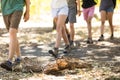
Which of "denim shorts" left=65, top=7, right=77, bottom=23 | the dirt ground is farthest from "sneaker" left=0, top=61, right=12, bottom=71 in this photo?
"denim shorts" left=65, top=7, right=77, bottom=23

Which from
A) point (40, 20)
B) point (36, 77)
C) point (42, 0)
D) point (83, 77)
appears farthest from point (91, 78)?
point (40, 20)

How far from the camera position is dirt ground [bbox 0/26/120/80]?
715 cm

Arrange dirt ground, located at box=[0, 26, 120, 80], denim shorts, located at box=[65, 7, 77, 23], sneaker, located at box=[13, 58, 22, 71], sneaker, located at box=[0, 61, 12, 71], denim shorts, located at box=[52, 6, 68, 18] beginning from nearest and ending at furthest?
dirt ground, located at box=[0, 26, 120, 80] → sneaker, located at box=[0, 61, 12, 71] → sneaker, located at box=[13, 58, 22, 71] → denim shorts, located at box=[52, 6, 68, 18] → denim shorts, located at box=[65, 7, 77, 23]

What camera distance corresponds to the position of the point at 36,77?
7094 mm

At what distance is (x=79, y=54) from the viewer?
32.7ft

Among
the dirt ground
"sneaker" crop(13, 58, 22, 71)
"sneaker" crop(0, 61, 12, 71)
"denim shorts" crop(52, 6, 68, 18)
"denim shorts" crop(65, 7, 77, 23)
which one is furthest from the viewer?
"denim shorts" crop(65, 7, 77, 23)

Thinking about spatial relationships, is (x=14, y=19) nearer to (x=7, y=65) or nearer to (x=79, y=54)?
(x=7, y=65)

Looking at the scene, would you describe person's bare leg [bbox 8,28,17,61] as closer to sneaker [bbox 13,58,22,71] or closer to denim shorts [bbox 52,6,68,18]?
sneaker [bbox 13,58,22,71]

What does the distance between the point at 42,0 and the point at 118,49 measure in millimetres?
7999

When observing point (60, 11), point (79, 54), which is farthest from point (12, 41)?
point (79, 54)

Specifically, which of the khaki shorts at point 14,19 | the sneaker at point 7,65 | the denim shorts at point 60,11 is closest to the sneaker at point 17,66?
the sneaker at point 7,65

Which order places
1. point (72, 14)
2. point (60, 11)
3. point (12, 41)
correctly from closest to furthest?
point (12, 41) < point (60, 11) < point (72, 14)

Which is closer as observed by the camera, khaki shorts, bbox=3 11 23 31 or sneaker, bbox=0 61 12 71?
sneaker, bbox=0 61 12 71

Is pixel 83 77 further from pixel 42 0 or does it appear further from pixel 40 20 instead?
pixel 40 20
